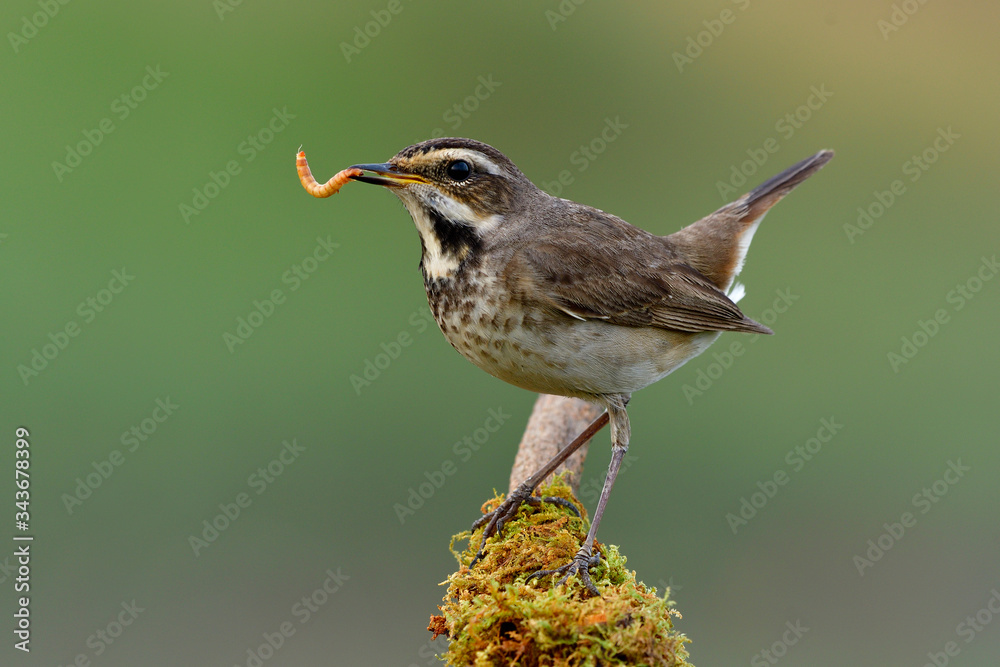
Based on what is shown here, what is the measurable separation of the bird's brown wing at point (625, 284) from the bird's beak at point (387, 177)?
0.76 meters

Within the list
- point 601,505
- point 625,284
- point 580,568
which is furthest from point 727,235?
point 580,568

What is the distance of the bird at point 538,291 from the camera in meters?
5.25

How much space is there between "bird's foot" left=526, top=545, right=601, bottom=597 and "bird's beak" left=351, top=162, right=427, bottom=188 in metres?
2.27

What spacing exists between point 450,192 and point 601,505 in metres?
2.00

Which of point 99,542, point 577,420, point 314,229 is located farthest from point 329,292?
point 577,420

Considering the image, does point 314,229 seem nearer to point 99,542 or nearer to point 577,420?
point 99,542

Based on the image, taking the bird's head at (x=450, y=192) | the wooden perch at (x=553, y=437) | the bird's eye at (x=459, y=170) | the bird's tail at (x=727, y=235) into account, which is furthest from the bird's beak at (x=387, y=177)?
the bird's tail at (x=727, y=235)

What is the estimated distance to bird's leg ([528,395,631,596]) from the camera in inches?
177

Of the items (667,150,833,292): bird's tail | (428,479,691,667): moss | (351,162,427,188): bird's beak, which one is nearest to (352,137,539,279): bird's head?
(351,162,427,188): bird's beak

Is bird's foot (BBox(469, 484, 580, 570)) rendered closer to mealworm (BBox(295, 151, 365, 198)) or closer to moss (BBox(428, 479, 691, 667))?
moss (BBox(428, 479, 691, 667))

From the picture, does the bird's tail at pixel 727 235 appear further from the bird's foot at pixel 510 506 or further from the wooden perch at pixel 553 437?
the bird's foot at pixel 510 506

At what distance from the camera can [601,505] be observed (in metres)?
5.15

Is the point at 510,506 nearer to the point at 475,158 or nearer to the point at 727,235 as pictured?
the point at 475,158

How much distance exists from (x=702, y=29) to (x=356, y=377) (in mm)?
7866
